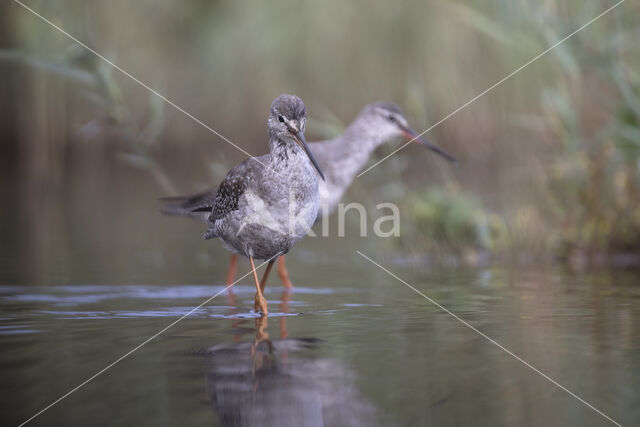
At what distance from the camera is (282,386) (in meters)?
3.75

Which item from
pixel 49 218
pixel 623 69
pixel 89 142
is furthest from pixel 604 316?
pixel 89 142

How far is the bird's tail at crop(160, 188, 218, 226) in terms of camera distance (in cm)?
657

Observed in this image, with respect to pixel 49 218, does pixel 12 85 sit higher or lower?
higher

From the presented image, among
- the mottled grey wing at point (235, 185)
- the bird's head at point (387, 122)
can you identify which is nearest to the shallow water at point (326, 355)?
the mottled grey wing at point (235, 185)

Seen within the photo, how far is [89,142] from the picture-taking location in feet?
61.1

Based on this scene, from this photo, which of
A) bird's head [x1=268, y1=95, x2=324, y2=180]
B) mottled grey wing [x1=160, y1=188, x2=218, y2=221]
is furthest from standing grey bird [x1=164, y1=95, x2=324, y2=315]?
mottled grey wing [x1=160, y1=188, x2=218, y2=221]

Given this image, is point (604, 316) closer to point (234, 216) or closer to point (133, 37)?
point (234, 216)

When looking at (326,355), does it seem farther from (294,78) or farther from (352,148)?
(294,78)

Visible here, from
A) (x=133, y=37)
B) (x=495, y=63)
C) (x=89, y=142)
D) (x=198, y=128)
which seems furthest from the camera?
(x=89, y=142)

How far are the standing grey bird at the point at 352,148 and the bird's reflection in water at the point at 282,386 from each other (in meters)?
2.57

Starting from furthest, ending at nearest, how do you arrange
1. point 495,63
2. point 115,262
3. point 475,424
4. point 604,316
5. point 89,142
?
point 89,142 → point 495,63 → point 115,262 → point 604,316 → point 475,424

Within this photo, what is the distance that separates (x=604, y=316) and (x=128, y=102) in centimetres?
1152

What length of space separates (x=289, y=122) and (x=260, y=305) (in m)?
1.21

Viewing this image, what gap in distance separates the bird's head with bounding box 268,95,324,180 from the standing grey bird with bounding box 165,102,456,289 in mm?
1581
